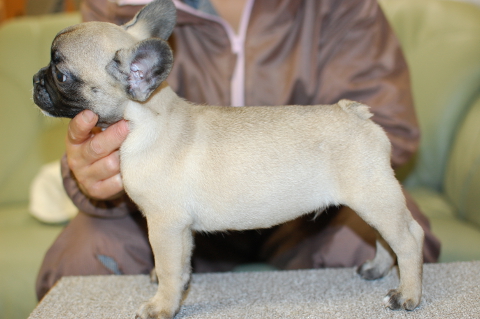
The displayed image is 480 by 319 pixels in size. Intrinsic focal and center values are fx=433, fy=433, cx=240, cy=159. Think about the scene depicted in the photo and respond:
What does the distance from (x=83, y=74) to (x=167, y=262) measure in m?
0.57

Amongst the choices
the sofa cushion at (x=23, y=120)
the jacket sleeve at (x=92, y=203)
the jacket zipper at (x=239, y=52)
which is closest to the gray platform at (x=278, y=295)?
the jacket sleeve at (x=92, y=203)

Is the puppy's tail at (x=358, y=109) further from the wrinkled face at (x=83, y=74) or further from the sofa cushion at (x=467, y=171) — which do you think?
the sofa cushion at (x=467, y=171)

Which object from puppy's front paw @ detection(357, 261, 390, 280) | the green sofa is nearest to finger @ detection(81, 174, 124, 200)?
the green sofa

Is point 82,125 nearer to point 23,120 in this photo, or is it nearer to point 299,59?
point 299,59

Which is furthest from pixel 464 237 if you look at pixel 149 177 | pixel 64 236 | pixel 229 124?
pixel 64 236

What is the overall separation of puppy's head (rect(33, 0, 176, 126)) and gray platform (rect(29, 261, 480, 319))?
0.62 m

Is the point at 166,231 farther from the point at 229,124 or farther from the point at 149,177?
the point at 229,124

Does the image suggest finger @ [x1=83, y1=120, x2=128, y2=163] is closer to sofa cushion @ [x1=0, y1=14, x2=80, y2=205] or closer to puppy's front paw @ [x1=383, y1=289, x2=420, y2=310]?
puppy's front paw @ [x1=383, y1=289, x2=420, y2=310]

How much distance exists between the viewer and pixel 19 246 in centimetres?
222

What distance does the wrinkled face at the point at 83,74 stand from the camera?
1.16m

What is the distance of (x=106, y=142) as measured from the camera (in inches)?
52.9

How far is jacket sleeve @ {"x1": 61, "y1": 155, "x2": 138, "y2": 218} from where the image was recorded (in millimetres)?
1771

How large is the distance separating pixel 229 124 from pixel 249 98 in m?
0.71

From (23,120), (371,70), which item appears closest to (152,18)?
(371,70)
